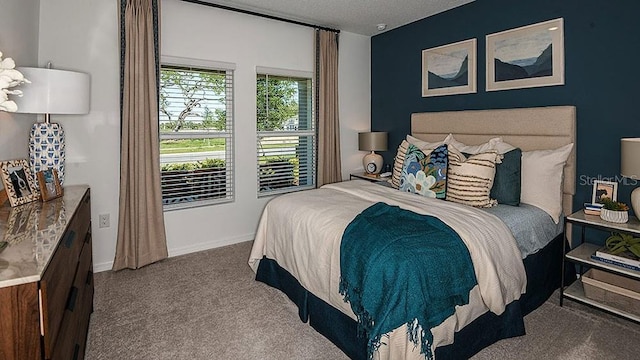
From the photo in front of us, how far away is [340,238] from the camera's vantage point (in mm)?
2053

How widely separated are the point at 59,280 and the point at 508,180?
285cm

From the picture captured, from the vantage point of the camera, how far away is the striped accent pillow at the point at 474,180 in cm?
260

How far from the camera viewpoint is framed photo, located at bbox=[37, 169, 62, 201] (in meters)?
2.08

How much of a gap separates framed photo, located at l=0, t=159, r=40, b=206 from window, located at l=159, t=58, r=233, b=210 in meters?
1.54

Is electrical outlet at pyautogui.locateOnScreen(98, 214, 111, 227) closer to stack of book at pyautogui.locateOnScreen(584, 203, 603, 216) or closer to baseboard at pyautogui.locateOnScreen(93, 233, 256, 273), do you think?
baseboard at pyautogui.locateOnScreen(93, 233, 256, 273)

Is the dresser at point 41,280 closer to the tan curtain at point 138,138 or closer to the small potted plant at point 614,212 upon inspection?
the tan curtain at point 138,138

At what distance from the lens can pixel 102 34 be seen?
3.14 metres

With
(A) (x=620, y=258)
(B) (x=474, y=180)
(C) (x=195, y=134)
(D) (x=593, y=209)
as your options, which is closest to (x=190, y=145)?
(C) (x=195, y=134)

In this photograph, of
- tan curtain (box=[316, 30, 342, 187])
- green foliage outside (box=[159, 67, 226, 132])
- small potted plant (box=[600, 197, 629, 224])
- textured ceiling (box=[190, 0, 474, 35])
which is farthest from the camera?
tan curtain (box=[316, 30, 342, 187])

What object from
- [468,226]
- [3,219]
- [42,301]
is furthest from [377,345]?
[3,219]

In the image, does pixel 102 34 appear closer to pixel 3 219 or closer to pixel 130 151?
pixel 130 151

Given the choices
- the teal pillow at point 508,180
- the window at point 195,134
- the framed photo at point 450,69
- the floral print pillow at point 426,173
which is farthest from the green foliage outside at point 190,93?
the teal pillow at point 508,180

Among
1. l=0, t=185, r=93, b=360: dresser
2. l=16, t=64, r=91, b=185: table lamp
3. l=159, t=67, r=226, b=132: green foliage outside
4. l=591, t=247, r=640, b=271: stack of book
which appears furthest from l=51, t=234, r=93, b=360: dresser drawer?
l=591, t=247, r=640, b=271: stack of book

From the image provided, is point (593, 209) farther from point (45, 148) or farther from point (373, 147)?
point (45, 148)
